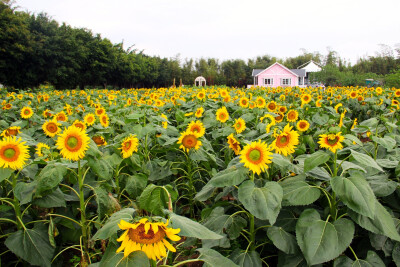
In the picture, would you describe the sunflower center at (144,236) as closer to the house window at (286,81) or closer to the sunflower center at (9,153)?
the sunflower center at (9,153)

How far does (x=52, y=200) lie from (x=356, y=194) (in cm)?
183

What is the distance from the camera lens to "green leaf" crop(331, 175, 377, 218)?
1.50 meters

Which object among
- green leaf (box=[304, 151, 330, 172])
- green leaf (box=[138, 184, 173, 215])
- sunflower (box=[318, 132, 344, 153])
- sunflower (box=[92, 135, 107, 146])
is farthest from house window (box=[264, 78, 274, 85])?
green leaf (box=[138, 184, 173, 215])

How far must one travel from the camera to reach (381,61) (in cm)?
4784

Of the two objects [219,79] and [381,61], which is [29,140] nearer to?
[219,79]

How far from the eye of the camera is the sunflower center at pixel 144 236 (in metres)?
1.05

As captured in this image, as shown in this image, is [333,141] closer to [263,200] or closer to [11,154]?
[263,200]

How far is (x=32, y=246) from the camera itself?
1.85m

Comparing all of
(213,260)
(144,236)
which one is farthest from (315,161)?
(144,236)

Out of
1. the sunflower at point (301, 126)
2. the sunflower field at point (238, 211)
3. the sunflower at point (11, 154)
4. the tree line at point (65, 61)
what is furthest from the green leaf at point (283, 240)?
the tree line at point (65, 61)

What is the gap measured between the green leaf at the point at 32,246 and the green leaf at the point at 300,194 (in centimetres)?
148

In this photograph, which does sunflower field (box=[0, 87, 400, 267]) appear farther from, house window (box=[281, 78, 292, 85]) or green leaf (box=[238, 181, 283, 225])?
house window (box=[281, 78, 292, 85])

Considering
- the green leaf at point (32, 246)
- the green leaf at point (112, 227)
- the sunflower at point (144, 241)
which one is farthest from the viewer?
the green leaf at point (32, 246)

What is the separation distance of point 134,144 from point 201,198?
2.39 feet
